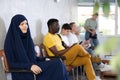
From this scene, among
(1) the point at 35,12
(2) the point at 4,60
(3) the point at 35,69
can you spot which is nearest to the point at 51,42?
(1) the point at 35,12

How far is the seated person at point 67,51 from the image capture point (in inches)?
165

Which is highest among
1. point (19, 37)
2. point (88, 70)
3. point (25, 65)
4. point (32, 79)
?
point (19, 37)

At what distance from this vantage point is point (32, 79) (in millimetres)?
3129

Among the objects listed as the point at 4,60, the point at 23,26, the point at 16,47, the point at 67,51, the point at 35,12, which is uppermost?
the point at 35,12

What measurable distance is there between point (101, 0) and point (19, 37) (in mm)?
2735

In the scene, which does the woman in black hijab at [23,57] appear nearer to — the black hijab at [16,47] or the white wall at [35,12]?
the black hijab at [16,47]

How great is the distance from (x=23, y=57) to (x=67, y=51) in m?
1.17

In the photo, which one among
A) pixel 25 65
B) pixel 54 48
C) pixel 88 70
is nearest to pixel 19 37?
pixel 25 65

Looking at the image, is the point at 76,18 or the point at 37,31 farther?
the point at 76,18

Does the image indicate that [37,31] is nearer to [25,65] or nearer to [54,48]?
[54,48]

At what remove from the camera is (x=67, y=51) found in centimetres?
420

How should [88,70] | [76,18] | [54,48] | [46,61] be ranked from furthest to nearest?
[76,18] < [88,70] < [54,48] < [46,61]

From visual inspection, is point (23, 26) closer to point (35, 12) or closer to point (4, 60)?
point (4, 60)

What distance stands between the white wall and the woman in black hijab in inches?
12.5
